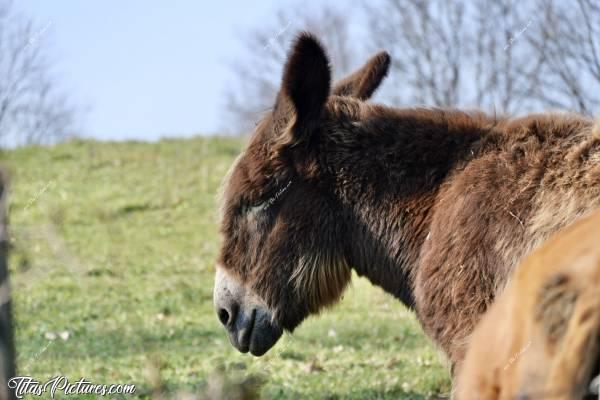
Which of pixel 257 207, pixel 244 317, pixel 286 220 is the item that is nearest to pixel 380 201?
pixel 286 220

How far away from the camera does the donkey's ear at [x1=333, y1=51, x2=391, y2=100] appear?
221 inches

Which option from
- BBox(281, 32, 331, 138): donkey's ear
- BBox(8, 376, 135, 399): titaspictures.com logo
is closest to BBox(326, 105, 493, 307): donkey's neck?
BBox(281, 32, 331, 138): donkey's ear

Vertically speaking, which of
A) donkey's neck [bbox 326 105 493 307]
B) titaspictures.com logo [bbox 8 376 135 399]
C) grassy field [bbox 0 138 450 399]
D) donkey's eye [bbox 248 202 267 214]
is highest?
donkey's neck [bbox 326 105 493 307]

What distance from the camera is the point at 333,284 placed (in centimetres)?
504

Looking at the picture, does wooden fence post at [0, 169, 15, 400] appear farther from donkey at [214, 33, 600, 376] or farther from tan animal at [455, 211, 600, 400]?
donkey at [214, 33, 600, 376]

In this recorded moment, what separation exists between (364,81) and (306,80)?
2.62 ft

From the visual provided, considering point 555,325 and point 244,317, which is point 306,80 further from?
point 555,325

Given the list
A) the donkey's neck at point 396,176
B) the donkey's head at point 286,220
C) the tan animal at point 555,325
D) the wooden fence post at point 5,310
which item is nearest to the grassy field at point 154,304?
the wooden fence post at point 5,310

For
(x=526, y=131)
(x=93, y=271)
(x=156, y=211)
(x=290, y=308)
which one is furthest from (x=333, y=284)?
(x=156, y=211)

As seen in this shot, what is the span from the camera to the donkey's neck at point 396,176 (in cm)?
471

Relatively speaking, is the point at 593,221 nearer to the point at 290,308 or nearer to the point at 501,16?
the point at 290,308

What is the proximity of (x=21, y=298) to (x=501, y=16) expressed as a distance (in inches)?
670

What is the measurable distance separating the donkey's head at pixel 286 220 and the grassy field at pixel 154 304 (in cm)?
36

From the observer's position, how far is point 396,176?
4789mm
